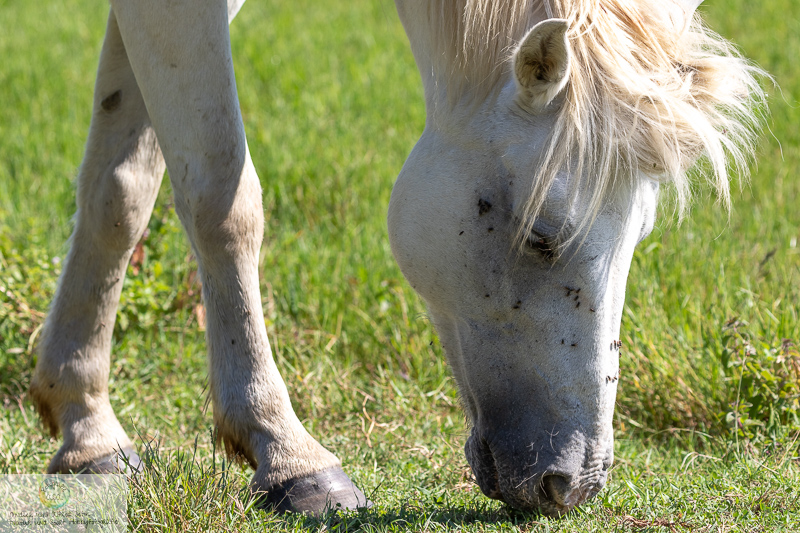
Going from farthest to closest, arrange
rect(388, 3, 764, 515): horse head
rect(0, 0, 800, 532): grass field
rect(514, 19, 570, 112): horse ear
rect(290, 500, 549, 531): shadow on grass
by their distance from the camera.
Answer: rect(0, 0, 800, 532): grass field → rect(290, 500, 549, 531): shadow on grass → rect(388, 3, 764, 515): horse head → rect(514, 19, 570, 112): horse ear

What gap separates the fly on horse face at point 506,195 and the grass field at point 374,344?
0.21 m

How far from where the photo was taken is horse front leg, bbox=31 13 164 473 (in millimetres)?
2598

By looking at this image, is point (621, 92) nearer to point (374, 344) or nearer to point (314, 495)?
point (314, 495)

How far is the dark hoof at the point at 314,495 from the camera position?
2119 mm

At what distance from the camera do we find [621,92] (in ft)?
6.19

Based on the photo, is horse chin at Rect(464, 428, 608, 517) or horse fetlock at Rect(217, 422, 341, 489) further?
horse fetlock at Rect(217, 422, 341, 489)

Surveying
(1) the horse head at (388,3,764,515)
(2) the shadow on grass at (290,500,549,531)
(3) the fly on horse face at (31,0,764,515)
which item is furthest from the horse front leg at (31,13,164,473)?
(1) the horse head at (388,3,764,515)

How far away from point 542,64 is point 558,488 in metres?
1.01

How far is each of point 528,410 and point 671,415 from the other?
1.22m

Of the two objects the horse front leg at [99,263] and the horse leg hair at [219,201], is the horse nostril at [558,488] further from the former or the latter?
the horse front leg at [99,263]

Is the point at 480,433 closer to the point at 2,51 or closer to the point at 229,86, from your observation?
the point at 229,86

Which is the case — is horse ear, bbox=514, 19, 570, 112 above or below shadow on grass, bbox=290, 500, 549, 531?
above

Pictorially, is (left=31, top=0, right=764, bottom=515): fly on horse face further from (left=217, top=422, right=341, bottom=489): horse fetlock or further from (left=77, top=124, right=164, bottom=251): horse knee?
(left=77, top=124, right=164, bottom=251): horse knee

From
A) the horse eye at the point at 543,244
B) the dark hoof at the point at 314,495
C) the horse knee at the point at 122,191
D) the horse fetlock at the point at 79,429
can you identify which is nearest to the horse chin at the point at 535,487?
the dark hoof at the point at 314,495
